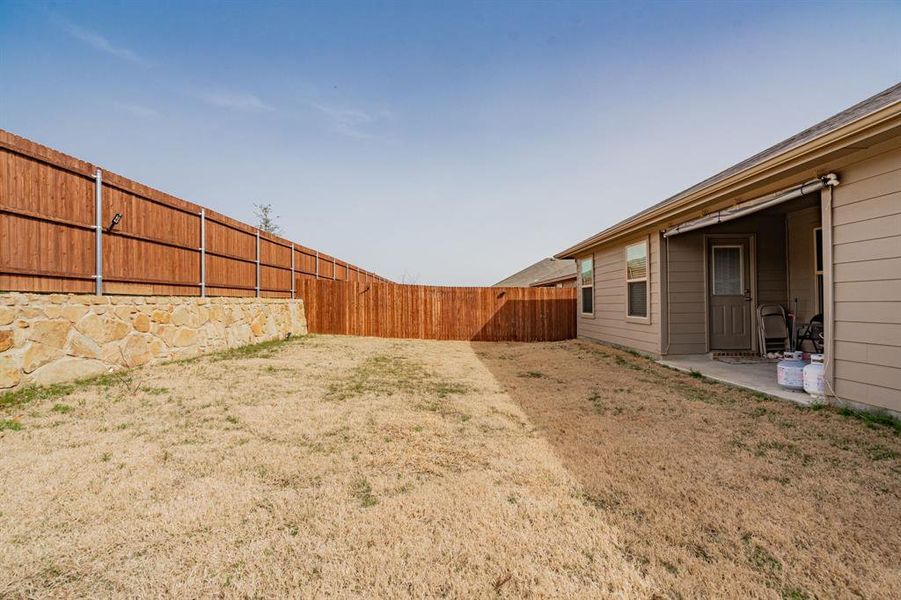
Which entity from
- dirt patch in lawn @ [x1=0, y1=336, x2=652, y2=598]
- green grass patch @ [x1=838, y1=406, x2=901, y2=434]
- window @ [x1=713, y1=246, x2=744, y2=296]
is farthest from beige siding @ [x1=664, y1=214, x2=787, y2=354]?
dirt patch in lawn @ [x1=0, y1=336, x2=652, y2=598]

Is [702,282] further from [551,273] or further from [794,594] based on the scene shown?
[551,273]

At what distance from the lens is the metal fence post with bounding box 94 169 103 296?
15.1ft

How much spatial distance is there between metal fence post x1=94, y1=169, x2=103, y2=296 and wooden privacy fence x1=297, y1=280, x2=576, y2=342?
6.66 meters

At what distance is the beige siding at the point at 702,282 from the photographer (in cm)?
631

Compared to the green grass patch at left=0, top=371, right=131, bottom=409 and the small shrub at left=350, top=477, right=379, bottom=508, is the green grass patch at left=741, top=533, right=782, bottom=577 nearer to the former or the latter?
the small shrub at left=350, top=477, right=379, bottom=508

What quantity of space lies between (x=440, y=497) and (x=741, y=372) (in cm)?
519

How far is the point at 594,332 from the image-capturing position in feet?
30.4

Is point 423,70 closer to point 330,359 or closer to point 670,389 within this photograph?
point 330,359

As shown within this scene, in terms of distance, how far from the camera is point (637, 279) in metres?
7.08

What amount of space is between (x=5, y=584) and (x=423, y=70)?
10.1 metres

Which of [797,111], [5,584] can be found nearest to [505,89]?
[797,111]

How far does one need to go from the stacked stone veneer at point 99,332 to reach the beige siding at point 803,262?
10199mm

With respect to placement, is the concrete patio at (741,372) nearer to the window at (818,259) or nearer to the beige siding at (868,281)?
the beige siding at (868,281)

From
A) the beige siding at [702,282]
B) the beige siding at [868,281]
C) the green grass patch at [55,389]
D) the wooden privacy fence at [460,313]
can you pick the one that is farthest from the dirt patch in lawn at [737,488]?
the wooden privacy fence at [460,313]
